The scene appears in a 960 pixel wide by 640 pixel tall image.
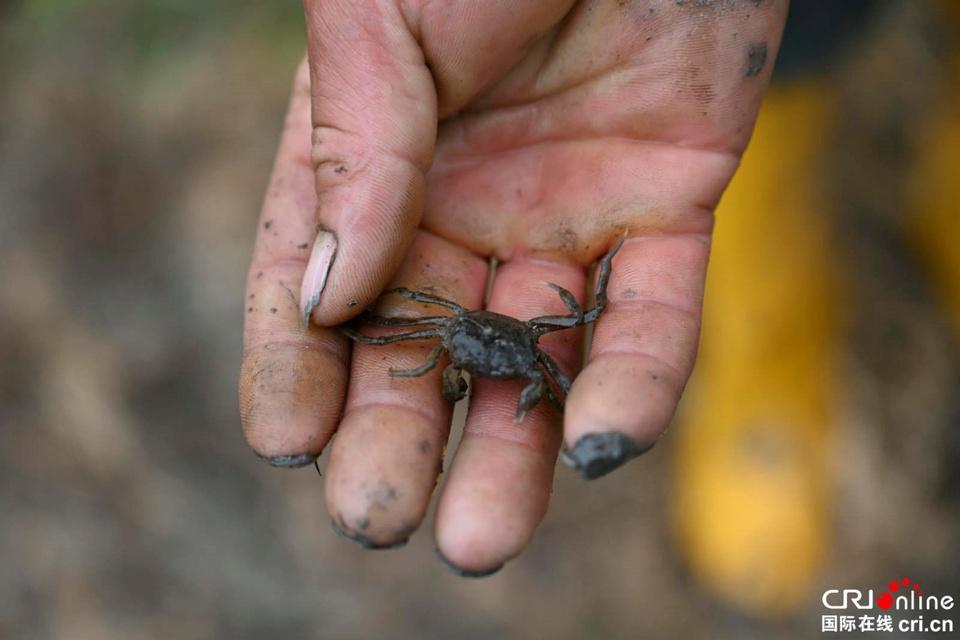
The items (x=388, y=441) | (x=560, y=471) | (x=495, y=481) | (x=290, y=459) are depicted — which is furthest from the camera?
(x=560, y=471)

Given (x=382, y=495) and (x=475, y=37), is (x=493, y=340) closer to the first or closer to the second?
(x=382, y=495)

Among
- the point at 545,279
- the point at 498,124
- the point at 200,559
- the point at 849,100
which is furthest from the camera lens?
the point at 849,100

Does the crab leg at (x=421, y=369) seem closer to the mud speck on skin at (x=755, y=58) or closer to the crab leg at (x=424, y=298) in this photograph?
the crab leg at (x=424, y=298)

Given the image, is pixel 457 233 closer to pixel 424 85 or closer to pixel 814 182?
pixel 424 85

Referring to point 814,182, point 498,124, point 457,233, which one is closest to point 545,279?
point 457,233

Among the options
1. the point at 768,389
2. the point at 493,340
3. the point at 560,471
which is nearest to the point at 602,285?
the point at 493,340

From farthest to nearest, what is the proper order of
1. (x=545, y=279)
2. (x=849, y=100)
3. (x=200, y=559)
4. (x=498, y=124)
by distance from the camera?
(x=849, y=100), (x=200, y=559), (x=498, y=124), (x=545, y=279)

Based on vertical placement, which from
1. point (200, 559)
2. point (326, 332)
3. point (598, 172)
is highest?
point (598, 172)
